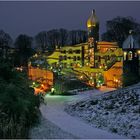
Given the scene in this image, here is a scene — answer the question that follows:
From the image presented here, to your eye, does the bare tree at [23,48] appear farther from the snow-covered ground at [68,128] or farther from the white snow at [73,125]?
the snow-covered ground at [68,128]

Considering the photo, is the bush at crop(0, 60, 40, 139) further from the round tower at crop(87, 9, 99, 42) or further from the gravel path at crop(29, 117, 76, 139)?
the round tower at crop(87, 9, 99, 42)

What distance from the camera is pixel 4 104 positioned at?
696 inches

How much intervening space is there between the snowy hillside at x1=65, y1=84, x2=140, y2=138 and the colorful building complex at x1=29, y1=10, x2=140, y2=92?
1757 centimetres

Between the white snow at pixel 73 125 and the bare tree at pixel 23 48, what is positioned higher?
the bare tree at pixel 23 48

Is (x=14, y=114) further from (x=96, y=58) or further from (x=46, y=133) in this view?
(x=96, y=58)

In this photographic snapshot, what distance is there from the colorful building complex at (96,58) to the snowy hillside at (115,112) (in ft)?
57.6

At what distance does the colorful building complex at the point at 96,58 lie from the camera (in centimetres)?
5188

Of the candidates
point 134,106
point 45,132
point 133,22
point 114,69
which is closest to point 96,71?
point 114,69

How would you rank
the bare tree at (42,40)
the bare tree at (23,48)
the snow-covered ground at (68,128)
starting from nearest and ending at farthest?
the snow-covered ground at (68,128) < the bare tree at (23,48) < the bare tree at (42,40)

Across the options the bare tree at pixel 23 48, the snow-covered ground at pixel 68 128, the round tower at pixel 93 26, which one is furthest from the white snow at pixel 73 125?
the bare tree at pixel 23 48

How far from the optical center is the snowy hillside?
22047 millimetres

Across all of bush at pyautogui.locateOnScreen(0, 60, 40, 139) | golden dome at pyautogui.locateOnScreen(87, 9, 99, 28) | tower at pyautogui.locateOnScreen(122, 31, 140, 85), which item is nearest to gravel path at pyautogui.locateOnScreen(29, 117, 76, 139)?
bush at pyautogui.locateOnScreen(0, 60, 40, 139)

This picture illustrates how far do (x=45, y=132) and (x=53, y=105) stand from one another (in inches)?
596

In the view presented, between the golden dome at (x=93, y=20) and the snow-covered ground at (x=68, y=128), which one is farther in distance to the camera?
the golden dome at (x=93, y=20)
